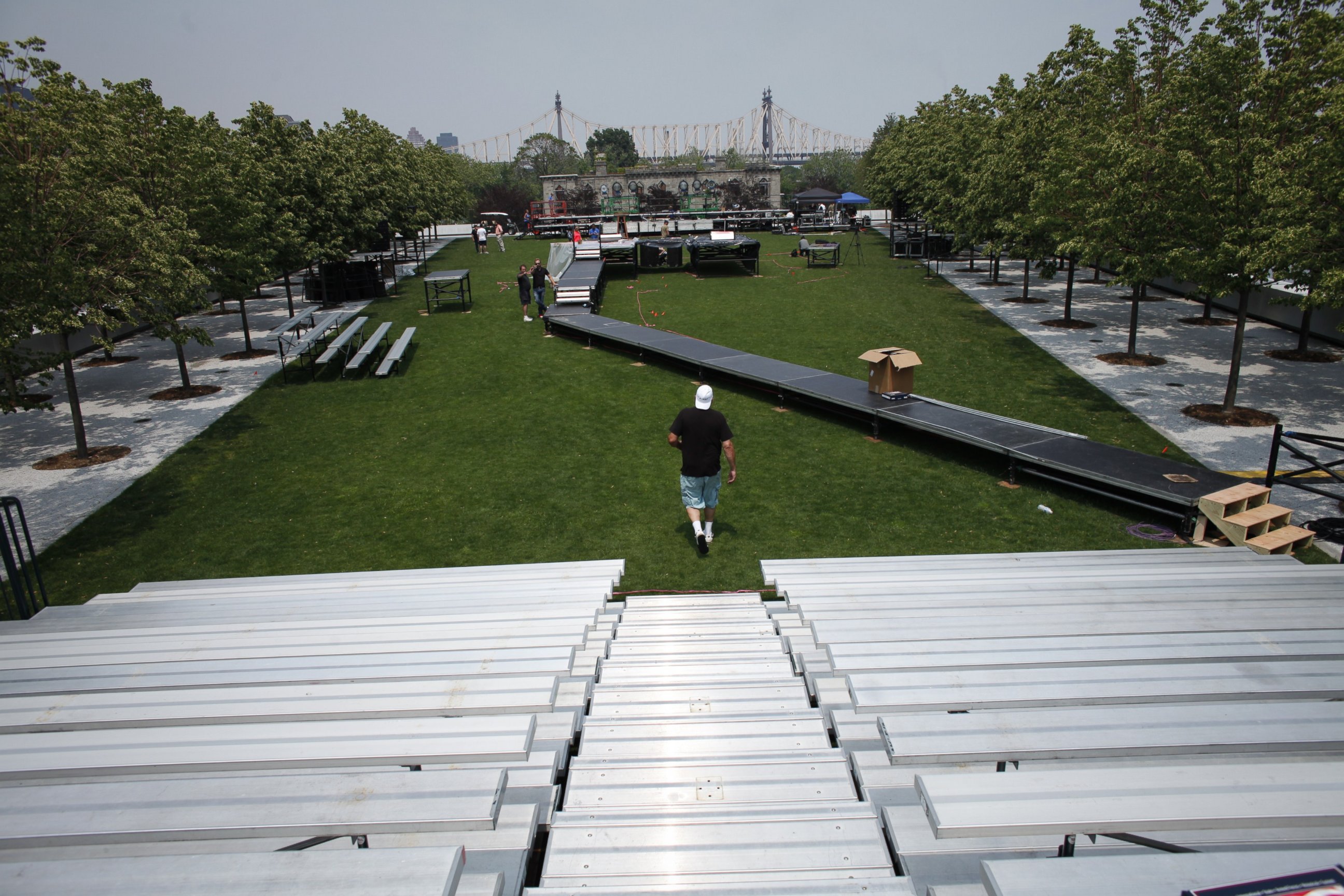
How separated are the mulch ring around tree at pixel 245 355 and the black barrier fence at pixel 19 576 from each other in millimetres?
10894

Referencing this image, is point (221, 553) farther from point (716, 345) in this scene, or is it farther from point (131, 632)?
point (716, 345)

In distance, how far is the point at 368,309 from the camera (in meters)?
26.7

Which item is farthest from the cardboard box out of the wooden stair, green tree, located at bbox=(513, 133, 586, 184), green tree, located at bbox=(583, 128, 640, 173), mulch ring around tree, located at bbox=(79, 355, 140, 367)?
green tree, located at bbox=(583, 128, 640, 173)

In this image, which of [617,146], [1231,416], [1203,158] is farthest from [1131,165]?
[617,146]

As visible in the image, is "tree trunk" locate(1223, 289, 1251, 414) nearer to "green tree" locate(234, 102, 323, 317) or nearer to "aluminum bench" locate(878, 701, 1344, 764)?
"aluminum bench" locate(878, 701, 1344, 764)

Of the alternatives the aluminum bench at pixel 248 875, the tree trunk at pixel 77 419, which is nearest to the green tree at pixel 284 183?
the tree trunk at pixel 77 419

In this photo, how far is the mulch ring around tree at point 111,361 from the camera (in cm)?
2031

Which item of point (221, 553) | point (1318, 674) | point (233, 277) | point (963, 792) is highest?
point (233, 277)

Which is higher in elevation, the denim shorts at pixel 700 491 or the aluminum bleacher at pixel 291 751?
the aluminum bleacher at pixel 291 751

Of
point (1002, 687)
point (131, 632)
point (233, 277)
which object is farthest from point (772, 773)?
point (233, 277)

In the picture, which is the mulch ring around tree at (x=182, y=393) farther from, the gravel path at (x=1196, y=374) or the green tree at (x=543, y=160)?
the green tree at (x=543, y=160)

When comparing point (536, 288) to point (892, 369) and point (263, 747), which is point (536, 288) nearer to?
point (892, 369)

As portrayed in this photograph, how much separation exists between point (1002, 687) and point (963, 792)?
1177 millimetres

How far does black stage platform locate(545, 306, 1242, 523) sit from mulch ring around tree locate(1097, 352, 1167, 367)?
6.07 metres
